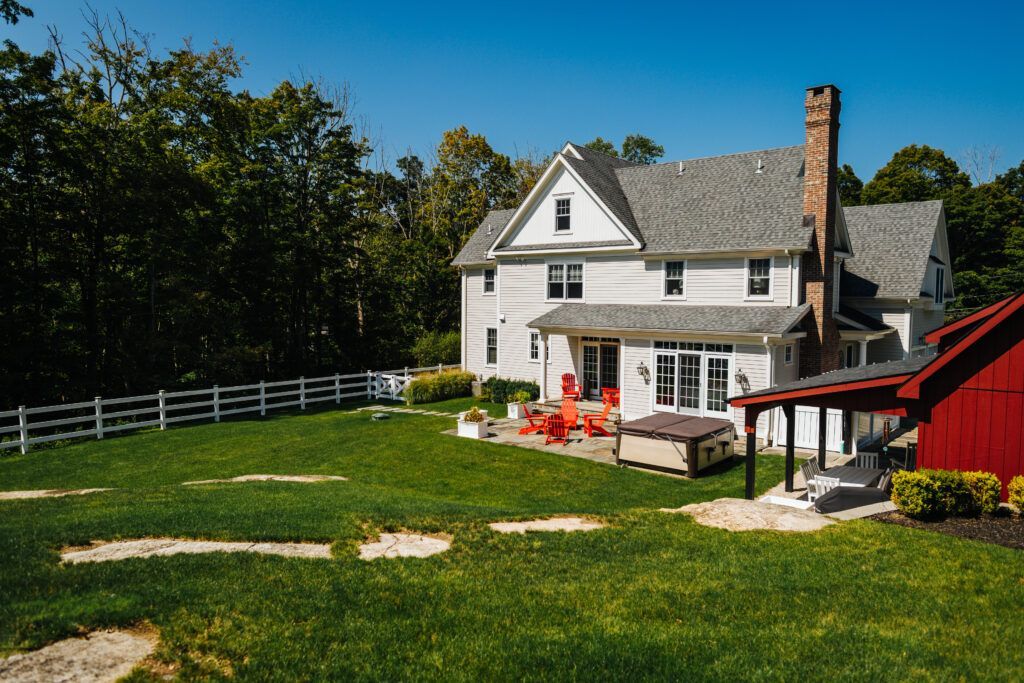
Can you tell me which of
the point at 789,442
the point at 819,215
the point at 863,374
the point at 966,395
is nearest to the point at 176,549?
the point at 789,442

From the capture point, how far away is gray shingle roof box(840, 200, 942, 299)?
2364 centimetres

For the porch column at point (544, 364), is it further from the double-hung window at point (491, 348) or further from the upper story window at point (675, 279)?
the double-hung window at point (491, 348)

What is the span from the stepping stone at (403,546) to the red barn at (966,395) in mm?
7524

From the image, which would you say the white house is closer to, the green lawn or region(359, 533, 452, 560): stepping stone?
the green lawn

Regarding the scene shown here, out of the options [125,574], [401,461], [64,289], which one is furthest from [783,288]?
[64,289]

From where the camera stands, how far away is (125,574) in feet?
21.7

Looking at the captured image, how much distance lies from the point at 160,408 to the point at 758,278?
20.7 meters

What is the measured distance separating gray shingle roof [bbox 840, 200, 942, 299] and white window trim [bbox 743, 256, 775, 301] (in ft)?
19.9

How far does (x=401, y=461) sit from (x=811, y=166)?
1594cm

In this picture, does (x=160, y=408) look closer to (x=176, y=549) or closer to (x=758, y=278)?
(x=176, y=549)

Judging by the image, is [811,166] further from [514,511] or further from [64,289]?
[64,289]

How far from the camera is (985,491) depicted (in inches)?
383

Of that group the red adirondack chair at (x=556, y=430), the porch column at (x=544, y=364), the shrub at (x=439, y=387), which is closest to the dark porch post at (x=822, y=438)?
the red adirondack chair at (x=556, y=430)

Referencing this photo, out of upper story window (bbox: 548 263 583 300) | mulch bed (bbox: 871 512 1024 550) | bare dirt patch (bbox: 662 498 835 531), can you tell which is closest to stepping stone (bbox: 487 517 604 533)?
bare dirt patch (bbox: 662 498 835 531)
